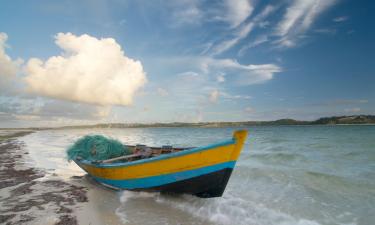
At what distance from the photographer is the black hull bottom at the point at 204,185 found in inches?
267

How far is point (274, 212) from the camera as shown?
7168mm

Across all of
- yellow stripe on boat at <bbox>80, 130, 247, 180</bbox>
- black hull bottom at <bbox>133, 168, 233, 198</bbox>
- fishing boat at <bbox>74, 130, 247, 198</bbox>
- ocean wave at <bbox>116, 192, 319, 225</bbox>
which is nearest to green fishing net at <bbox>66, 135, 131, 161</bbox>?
fishing boat at <bbox>74, 130, 247, 198</bbox>

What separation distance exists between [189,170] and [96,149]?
234 inches

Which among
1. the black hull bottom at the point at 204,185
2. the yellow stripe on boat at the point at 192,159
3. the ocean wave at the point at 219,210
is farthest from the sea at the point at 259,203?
the yellow stripe on boat at the point at 192,159

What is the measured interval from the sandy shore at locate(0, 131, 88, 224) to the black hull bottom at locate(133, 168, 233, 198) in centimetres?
258

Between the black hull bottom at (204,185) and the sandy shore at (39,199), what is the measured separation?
102 inches

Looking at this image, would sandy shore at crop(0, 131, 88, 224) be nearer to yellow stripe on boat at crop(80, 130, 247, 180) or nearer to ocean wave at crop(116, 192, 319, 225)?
ocean wave at crop(116, 192, 319, 225)

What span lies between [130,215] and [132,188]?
1766 mm

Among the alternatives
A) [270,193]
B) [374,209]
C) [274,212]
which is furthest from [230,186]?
[374,209]

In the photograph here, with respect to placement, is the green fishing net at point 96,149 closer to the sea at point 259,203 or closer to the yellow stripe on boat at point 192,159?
the sea at point 259,203

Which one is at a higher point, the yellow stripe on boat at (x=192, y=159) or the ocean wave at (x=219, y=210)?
the yellow stripe on boat at (x=192, y=159)

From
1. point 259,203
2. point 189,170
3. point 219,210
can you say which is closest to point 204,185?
point 189,170

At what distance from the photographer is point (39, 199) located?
7.43 m

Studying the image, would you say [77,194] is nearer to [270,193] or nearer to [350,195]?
[270,193]
